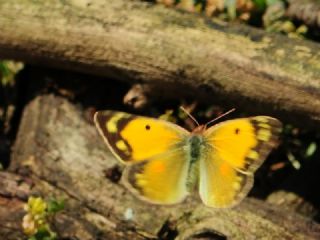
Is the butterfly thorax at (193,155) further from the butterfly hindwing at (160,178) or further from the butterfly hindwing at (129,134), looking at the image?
the butterfly hindwing at (129,134)

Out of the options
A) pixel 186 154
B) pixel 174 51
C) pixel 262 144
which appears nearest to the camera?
pixel 262 144

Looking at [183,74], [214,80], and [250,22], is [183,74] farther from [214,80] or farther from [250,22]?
[250,22]

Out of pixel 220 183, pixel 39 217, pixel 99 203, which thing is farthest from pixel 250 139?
pixel 39 217

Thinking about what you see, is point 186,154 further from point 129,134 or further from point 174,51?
point 174,51

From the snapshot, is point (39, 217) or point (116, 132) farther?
point (39, 217)

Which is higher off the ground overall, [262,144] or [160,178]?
[262,144]

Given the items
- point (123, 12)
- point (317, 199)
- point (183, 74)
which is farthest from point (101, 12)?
point (317, 199)

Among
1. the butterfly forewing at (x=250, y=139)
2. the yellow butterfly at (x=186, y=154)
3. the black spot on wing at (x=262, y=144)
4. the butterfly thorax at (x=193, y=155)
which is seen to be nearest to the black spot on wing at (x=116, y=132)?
the yellow butterfly at (x=186, y=154)

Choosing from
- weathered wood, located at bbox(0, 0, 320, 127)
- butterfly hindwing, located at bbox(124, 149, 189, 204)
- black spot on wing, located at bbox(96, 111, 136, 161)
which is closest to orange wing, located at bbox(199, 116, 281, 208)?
butterfly hindwing, located at bbox(124, 149, 189, 204)
